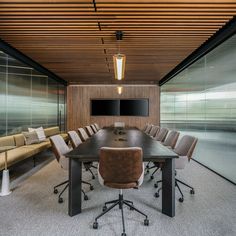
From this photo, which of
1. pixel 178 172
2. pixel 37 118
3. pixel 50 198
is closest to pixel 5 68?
pixel 37 118

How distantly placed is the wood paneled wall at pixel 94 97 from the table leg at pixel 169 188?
6781mm

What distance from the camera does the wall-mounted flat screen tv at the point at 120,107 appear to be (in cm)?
910

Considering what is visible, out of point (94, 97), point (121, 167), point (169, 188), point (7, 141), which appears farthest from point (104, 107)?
point (121, 167)

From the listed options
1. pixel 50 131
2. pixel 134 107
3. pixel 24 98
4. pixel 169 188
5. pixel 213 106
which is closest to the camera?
pixel 169 188

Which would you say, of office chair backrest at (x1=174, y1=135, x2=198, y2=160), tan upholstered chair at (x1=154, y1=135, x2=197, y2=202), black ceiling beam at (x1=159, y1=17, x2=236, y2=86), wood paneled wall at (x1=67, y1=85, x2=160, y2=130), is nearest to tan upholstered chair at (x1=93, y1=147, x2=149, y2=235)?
tan upholstered chair at (x1=154, y1=135, x2=197, y2=202)

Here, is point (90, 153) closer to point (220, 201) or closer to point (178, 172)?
point (220, 201)

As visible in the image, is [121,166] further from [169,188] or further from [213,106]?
[213,106]

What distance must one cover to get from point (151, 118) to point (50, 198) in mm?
6878

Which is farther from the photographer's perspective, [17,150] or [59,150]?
[17,150]

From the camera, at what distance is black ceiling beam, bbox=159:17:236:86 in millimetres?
3238

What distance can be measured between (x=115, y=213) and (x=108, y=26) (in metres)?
2.90

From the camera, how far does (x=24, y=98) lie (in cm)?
582

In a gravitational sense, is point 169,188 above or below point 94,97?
below

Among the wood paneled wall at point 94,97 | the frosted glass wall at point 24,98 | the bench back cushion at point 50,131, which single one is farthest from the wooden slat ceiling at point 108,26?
the wood paneled wall at point 94,97
